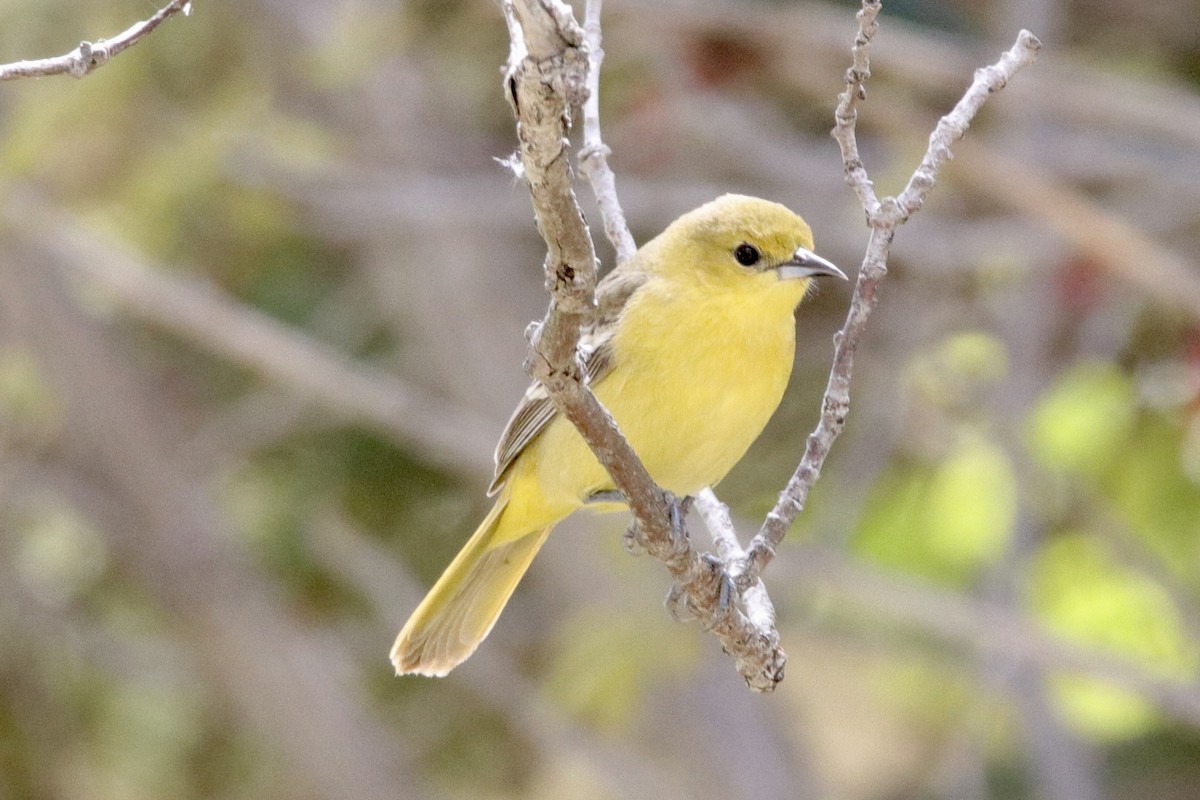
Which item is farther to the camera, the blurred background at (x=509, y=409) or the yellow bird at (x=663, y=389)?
the blurred background at (x=509, y=409)

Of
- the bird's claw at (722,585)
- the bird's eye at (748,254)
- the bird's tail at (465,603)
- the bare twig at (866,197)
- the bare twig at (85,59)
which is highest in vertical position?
the bare twig at (85,59)

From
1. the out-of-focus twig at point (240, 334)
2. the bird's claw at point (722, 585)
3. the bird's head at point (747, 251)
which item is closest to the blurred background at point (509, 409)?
the out-of-focus twig at point (240, 334)

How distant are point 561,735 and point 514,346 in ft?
5.99

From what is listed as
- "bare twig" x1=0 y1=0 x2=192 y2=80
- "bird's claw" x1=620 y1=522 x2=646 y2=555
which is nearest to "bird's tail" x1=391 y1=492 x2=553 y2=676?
"bird's claw" x1=620 y1=522 x2=646 y2=555

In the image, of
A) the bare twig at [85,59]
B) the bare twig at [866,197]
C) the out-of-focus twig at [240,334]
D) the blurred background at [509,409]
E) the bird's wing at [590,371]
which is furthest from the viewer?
the out-of-focus twig at [240,334]

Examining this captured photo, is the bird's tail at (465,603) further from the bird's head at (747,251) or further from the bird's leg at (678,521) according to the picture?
the bird's head at (747,251)

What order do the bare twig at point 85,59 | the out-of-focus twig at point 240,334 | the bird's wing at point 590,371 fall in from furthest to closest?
1. the out-of-focus twig at point 240,334
2. the bird's wing at point 590,371
3. the bare twig at point 85,59

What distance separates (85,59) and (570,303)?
0.79 metres

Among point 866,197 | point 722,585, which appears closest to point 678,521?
point 722,585

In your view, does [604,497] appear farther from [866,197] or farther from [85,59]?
[85,59]

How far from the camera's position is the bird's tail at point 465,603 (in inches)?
148

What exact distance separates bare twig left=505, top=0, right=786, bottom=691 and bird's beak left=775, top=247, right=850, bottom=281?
1.11 metres

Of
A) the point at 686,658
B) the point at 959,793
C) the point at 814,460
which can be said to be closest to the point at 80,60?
the point at 814,460

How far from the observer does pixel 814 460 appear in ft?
8.84
